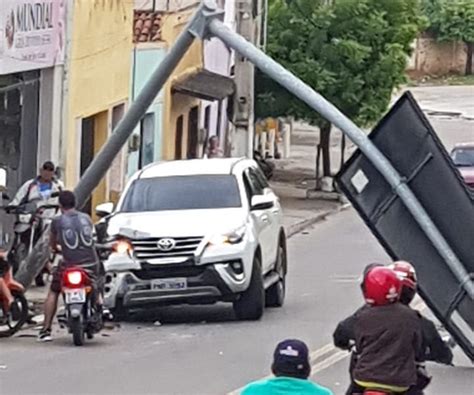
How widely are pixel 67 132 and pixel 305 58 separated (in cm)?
1361

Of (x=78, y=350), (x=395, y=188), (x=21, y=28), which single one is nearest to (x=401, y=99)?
(x=395, y=188)

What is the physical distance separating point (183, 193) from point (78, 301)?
372 cm

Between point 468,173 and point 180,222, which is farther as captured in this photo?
point 468,173

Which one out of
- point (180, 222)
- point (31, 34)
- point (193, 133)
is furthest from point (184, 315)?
point (193, 133)

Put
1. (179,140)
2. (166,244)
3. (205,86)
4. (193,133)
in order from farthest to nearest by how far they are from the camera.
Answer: (193,133) < (179,140) < (205,86) < (166,244)

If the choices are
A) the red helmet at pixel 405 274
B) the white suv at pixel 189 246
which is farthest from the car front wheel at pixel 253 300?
Answer: the red helmet at pixel 405 274

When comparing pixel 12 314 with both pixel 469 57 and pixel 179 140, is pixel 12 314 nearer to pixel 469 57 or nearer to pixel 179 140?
pixel 179 140

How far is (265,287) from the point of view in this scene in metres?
19.8

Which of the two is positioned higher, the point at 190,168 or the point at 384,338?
the point at 384,338

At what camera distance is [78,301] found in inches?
637

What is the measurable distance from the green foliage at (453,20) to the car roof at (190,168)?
67780 mm

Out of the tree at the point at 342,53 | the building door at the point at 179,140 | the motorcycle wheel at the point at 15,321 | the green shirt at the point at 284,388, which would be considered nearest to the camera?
Answer: the green shirt at the point at 284,388

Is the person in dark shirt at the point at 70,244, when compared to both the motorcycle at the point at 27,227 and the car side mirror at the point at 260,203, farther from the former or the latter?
the motorcycle at the point at 27,227

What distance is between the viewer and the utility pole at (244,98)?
109 feet
